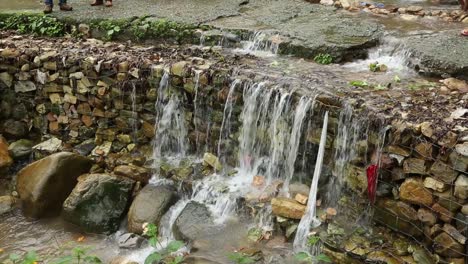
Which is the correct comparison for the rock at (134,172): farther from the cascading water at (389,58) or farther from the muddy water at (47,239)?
the cascading water at (389,58)

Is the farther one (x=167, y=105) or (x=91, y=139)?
(x=91, y=139)

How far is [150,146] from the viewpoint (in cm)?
623

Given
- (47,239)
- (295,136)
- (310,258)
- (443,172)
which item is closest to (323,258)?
(310,258)

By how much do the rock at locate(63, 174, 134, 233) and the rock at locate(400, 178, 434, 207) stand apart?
10.1 feet

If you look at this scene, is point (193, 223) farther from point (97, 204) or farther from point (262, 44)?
point (262, 44)

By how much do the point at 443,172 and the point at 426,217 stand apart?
17.2 inches

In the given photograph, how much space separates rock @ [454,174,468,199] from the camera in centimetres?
378

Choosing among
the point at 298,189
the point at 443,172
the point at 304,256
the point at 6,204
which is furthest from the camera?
the point at 6,204

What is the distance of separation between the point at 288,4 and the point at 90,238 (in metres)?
5.01

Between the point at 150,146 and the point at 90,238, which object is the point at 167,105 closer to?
the point at 150,146

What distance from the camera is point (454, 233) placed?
389 cm

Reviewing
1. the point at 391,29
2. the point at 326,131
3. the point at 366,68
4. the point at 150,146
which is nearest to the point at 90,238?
the point at 150,146

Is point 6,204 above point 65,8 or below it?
below

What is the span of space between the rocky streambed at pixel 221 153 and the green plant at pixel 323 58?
0.53 ft
